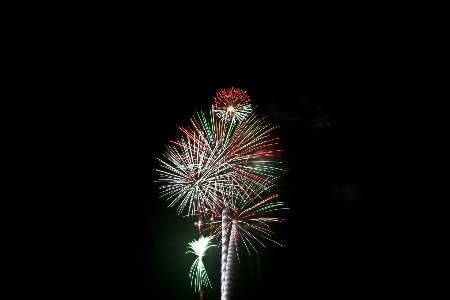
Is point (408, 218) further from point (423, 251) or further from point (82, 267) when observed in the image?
point (82, 267)

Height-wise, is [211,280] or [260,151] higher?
[260,151]

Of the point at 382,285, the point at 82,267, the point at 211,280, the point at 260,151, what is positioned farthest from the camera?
the point at 211,280

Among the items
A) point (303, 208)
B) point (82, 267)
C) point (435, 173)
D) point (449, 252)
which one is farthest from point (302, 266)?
point (82, 267)

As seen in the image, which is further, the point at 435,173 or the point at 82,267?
the point at 82,267

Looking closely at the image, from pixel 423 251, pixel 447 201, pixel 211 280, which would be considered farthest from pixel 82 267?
pixel 447 201

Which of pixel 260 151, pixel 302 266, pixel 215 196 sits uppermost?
pixel 260 151

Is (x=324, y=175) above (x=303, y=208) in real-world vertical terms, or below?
above

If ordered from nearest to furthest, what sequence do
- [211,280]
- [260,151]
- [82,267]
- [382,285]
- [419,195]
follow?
[260,151], [382,285], [419,195], [82,267], [211,280]

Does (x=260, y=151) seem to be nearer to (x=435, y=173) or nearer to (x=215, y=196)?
(x=215, y=196)

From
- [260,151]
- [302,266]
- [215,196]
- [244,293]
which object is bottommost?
[244,293]
